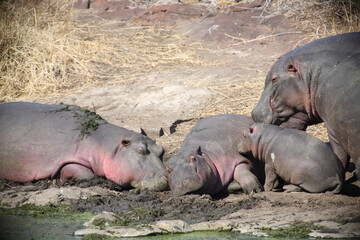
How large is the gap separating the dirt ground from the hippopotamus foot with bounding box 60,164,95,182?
14 cm

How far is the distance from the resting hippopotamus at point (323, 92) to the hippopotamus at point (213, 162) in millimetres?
495

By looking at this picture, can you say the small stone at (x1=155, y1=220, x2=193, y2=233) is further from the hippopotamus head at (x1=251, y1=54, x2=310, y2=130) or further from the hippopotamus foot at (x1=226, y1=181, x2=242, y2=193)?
the hippopotamus head at (x1=251, y1=54, x2=310, y2=130)

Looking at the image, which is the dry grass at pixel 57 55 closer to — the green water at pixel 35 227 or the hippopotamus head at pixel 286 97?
the hippopotamus head at pixel 286 97

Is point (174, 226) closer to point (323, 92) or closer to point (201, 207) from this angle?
point (201, 207)

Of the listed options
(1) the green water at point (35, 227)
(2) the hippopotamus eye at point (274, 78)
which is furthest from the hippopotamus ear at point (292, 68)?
(1) the green water at point (35, 227)

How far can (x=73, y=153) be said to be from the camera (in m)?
6.13

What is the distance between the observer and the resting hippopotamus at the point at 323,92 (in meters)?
4.89

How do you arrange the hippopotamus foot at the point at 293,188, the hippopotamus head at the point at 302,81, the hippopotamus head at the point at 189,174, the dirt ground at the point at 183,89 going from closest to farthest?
the dirt ground at the point at 183,89
the hippopotamus head at the point at 302,81
the hippopotamus head at the point at 189,174
the hippopotamus foot at the point at 293,188

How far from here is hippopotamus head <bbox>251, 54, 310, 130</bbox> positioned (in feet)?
18.5

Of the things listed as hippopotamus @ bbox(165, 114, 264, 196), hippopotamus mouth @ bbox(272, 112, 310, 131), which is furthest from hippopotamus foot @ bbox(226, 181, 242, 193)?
hippopotamus mouth @ bbox(272, 112, 310, 131)

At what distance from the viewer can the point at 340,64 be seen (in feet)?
16.9

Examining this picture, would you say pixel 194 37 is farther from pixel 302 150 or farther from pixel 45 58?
pixel 302 150

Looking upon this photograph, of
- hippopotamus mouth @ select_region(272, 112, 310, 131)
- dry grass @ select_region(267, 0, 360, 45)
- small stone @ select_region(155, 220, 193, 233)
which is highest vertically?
dry grass @ select_region(267, 0, 360, 45)

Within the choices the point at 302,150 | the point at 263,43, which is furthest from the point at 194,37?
the point at 302,150
